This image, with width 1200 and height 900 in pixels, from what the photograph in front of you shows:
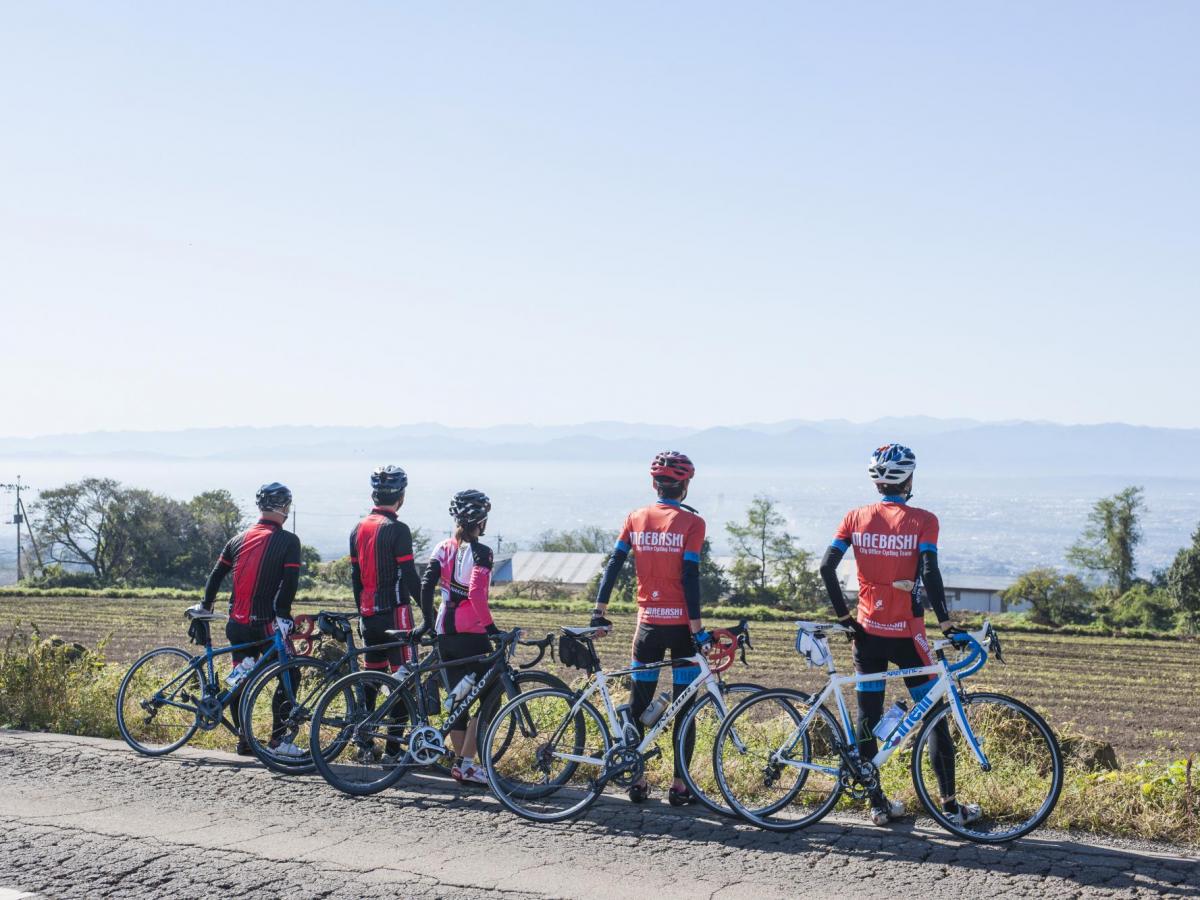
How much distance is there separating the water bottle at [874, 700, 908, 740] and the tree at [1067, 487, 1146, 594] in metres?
98.2

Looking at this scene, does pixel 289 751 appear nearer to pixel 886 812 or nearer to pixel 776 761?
pixel 776 761

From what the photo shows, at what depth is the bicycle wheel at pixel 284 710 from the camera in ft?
26.4

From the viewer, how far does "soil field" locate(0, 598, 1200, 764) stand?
114 feet

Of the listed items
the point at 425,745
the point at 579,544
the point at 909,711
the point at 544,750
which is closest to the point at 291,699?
the point at 425,745

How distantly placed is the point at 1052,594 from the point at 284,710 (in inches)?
3139

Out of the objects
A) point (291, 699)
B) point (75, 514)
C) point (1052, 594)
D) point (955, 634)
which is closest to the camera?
point (955, 634)

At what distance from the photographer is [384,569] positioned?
8.46 meters

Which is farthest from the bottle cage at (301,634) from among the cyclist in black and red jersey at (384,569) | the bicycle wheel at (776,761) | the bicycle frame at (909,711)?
the bicycle frame at (909,711)

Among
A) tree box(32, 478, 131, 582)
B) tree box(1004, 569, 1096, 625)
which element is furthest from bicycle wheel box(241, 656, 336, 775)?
tree box(32, 478, 131, 582)

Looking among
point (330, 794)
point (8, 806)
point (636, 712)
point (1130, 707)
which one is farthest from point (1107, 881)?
point (1130, 707)

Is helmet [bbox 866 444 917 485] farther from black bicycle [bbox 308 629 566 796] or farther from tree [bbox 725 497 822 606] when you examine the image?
tree [bbox 725 497 822 606]

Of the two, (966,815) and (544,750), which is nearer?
(966,815)

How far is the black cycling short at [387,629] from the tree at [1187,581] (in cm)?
7322

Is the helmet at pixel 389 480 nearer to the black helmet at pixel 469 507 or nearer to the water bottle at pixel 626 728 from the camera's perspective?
the black helmet at pixel 469 507
